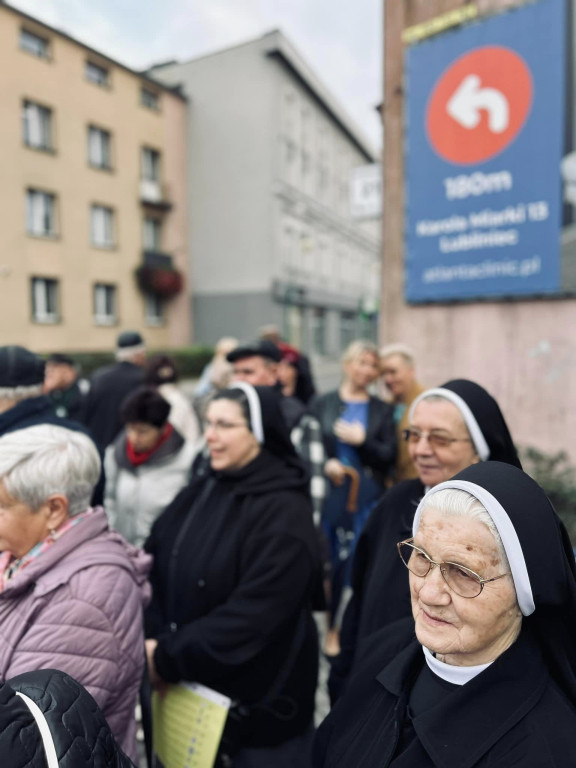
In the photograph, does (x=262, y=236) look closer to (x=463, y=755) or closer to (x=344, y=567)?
(x=344, y=567)

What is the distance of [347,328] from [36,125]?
20.8 m

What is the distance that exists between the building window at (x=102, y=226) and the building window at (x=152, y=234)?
206 centimetres

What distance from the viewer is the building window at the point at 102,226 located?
2275 cm

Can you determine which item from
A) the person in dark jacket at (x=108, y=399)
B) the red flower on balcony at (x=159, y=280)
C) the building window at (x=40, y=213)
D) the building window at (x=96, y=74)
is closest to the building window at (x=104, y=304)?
the red flower on balcony at (x=159, y=280)

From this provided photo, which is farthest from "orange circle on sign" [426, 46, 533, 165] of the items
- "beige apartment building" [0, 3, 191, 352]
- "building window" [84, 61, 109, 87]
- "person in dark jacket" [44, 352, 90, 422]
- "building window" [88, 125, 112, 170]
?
"building window" [84, 61, 109, 87]

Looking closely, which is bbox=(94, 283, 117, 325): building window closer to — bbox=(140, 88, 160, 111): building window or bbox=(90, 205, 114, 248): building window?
bbox=(90, 205, 114, 248): building window

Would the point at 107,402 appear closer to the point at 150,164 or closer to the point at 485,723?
the point at 485,723

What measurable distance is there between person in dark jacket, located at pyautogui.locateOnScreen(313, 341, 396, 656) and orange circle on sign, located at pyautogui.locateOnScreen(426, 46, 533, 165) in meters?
2.50

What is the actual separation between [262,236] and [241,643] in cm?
2454

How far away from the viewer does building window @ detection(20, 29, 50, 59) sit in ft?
63.9

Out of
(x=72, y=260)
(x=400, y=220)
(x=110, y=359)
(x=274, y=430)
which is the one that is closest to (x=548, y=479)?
(x=400, y=220)

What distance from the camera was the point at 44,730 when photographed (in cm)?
102

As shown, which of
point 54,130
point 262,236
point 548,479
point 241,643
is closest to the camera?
point 241,643

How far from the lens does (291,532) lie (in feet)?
7.29
